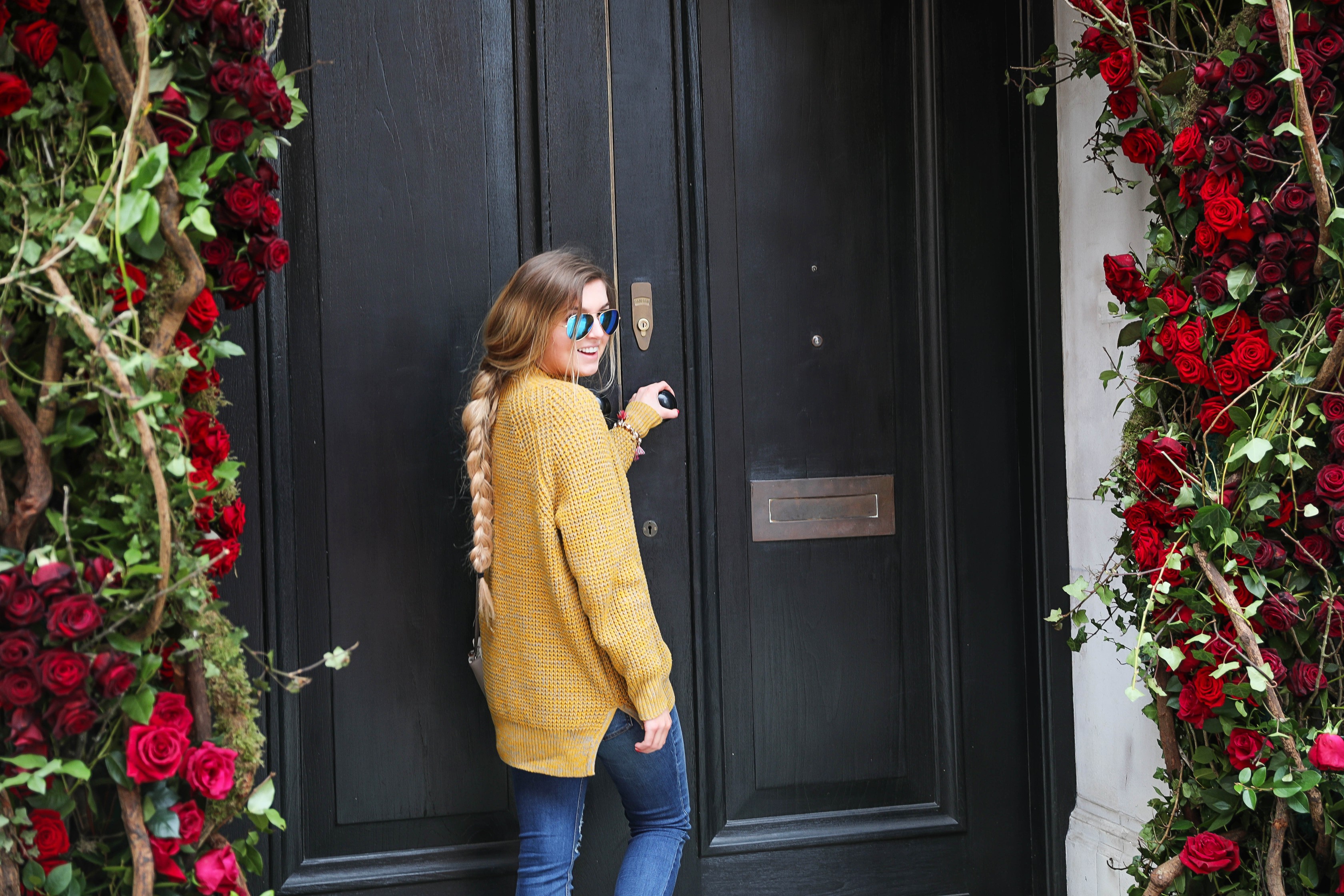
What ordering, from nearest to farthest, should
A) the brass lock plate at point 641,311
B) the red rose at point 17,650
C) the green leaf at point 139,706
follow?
the red rose at point 17,650
the green leaf at point 139,706
the brass lock plate at point 641,311

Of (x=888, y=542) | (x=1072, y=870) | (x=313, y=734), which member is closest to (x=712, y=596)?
(x=888, y=542)

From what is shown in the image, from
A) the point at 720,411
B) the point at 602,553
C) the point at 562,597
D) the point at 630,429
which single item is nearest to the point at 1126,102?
the point at 720,411

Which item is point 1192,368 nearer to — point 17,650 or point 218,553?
point 218,553

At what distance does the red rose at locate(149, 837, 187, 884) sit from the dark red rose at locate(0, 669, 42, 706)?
262mm

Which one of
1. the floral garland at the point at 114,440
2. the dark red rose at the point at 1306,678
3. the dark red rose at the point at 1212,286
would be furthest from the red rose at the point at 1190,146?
the floral garland at the point at 114,440

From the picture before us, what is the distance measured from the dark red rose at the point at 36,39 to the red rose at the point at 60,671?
0.76 meters

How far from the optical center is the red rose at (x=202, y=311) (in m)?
1.38

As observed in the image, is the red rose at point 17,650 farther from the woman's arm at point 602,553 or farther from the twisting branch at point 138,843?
the woman's arm at point 602,553

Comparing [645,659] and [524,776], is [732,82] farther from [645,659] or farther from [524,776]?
[524,776]

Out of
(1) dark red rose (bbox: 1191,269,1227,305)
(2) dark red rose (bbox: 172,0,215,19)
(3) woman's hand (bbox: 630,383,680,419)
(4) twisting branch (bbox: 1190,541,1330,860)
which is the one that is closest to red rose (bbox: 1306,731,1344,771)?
(4) twisting branch (bbox: 1190,541,1330,860)

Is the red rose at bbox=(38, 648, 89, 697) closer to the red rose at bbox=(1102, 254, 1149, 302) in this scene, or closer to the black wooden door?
the black wooden door

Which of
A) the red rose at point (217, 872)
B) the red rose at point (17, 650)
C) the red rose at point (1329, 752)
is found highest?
the red rose at point (17, 650)

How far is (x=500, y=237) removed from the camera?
220 cm

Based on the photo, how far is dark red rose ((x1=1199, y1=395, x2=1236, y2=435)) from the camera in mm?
1698
